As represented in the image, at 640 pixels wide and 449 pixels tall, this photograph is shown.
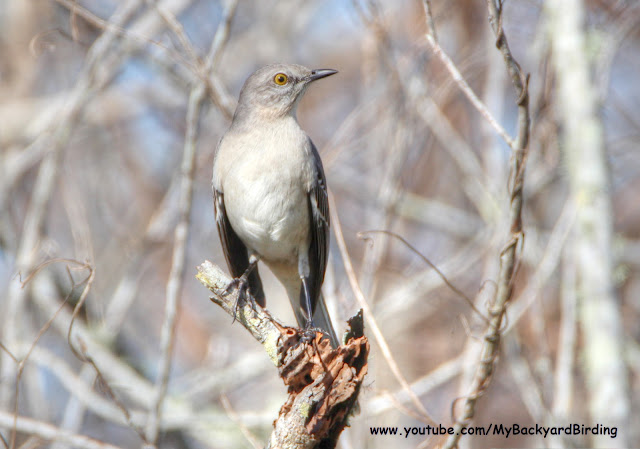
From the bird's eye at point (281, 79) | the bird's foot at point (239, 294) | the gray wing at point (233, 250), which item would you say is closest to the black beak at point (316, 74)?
the bird's eye at point (281, 79)

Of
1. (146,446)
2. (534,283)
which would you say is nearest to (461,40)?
(534,283)

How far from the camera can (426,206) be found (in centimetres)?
841

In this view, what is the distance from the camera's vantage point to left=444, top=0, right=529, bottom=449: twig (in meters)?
3.14

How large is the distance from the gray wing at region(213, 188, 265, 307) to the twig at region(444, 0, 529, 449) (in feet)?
7.38

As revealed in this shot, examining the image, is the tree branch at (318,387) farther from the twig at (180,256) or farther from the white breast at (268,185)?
the white breast at (268,185)

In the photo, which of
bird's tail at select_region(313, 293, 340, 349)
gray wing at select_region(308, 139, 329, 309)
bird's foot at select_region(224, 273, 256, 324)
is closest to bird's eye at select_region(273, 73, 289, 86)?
gray wing at select_region(308, 139, 329, 309)

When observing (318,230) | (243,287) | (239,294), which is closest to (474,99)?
(239,294)

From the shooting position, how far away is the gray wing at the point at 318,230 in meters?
5.32

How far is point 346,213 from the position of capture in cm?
959

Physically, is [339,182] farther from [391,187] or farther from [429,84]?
[391,187]

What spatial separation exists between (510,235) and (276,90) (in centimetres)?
302

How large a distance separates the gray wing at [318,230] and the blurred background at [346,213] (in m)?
0.13

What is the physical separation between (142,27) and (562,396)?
5831 mm

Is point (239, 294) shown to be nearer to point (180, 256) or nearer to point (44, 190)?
point (180, 256)
